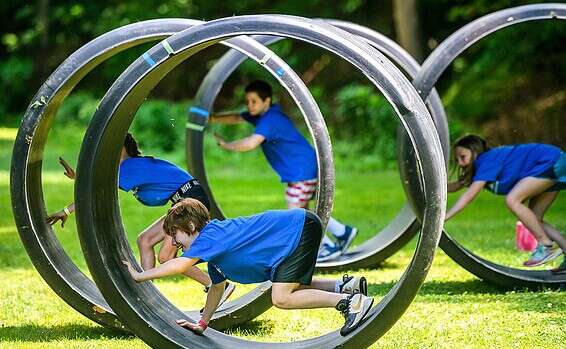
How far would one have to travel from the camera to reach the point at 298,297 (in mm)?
6090

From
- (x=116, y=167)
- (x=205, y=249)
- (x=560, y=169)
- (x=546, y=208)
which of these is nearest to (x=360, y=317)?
(x=205, y=249)

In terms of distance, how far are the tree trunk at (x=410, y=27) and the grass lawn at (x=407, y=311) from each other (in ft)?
22.4

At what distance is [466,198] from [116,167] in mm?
3204

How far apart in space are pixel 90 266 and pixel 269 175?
12532 mm

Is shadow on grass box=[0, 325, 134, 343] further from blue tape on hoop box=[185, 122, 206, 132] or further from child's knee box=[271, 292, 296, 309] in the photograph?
blue tape on hoop box=[185, 122, 206, 132]

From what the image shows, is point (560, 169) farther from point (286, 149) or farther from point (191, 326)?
point (191, 326)

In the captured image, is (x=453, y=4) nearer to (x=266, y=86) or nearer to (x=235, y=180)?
(x=235, y=180)

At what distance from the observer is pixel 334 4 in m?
25.2

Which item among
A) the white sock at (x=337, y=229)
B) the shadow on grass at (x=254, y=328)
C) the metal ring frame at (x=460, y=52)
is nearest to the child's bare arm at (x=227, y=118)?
the white sock at (x=337, y=229)

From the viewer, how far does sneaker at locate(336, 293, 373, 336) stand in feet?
19.4

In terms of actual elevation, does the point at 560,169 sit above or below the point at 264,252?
above

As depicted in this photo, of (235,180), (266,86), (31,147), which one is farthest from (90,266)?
(235,180)

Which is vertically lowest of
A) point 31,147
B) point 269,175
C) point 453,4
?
point 269,175

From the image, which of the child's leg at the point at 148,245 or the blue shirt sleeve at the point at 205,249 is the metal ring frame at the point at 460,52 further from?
the blue shirt sleeve at the point at 205,249
